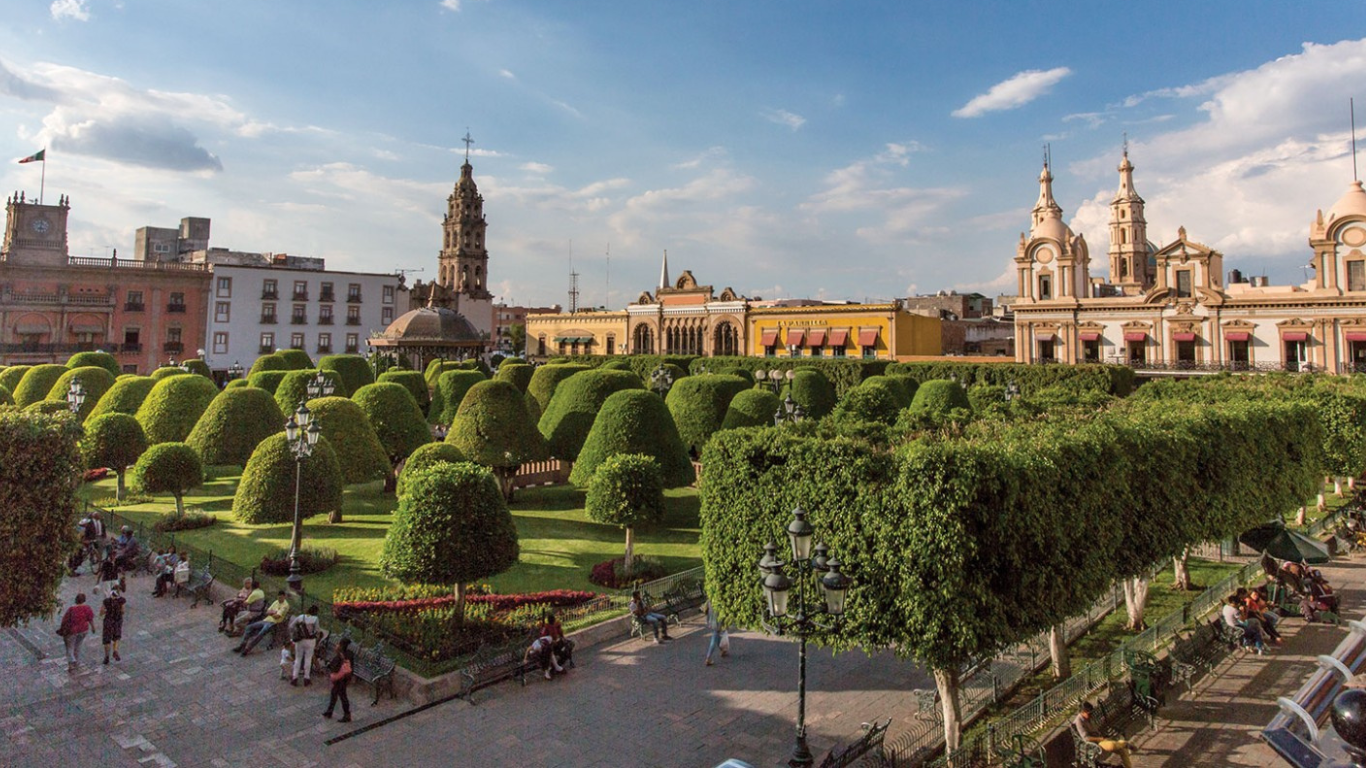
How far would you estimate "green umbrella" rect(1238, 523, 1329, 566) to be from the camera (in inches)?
634

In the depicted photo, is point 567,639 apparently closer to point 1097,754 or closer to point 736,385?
point 1097,754

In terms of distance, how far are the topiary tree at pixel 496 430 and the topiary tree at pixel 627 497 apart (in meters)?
6.69

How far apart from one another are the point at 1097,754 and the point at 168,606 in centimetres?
1850

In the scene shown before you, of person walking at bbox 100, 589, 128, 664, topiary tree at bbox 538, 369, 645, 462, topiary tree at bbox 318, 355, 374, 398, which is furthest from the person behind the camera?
topiary tree at bbox 318, 355, 374, 398

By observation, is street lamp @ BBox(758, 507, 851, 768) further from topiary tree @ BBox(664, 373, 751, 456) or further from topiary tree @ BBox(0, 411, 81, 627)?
topiary tree @ BBox(664, 373, 751, 456)

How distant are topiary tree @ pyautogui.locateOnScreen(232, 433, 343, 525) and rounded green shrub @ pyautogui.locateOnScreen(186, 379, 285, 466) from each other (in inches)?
279

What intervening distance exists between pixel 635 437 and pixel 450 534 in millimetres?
10578

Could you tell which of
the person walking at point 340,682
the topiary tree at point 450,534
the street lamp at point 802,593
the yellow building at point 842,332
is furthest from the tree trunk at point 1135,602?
the yellow building at point 842,332

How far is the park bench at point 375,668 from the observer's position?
41.8ft

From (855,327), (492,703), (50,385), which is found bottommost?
(492,703)

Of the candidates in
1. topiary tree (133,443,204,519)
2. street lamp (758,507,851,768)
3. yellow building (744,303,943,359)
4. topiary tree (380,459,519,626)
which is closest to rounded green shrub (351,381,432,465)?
topiary tree (133,443,204,519)

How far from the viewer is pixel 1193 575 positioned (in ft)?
66.0

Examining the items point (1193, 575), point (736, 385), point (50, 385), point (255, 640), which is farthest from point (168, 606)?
point (50, 385)

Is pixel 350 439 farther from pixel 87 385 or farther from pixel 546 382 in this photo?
pixel 87 385
